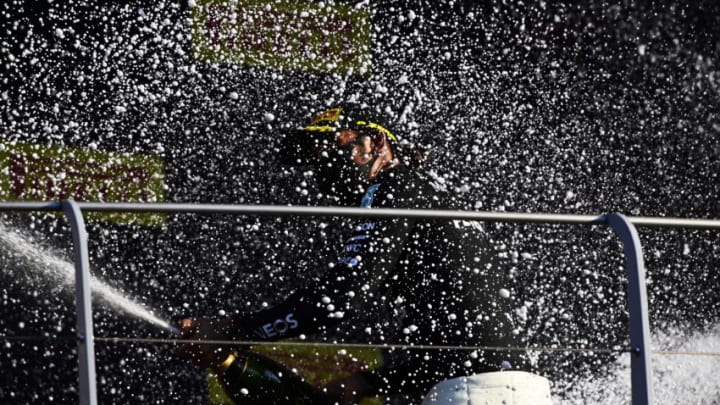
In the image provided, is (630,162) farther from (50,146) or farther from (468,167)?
(50,146)

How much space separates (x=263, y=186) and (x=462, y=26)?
1052mm

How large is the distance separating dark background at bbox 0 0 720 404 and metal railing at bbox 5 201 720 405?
113 centimetres

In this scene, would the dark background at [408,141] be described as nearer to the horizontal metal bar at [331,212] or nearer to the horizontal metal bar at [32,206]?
the horizontal metal bar at [331,212]

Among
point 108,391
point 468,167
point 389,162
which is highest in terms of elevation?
point 468,167

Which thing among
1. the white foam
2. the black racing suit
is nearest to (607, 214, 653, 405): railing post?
the black racing suit

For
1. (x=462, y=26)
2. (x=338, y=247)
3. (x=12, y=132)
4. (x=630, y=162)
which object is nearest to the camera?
(x=12, y=132)

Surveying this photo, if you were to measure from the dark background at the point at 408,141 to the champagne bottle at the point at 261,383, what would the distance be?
716 millimetres

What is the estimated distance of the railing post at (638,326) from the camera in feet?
6.97

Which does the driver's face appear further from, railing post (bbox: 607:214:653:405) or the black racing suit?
railing post (bbox: 607:214:653:405)

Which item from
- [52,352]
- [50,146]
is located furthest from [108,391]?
[50,146]

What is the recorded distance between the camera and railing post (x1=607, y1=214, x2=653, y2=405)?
212cm

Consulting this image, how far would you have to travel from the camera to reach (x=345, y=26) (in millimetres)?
4312

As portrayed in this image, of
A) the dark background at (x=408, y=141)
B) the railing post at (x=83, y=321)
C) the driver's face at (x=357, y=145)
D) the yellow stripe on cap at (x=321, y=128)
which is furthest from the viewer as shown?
the dark background at (x=408, y=141)

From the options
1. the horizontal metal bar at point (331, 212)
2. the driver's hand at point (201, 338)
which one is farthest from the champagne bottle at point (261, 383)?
the horizontal metal bar at point (331, 212)
